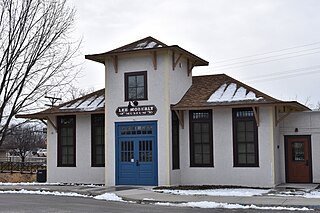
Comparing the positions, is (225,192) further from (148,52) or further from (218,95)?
(148,52)

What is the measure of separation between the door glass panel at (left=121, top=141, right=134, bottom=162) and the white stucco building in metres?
0.04

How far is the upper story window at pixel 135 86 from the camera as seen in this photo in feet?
79.2

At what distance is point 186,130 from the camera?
2439 centimetres

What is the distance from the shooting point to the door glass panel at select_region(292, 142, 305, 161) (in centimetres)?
2411

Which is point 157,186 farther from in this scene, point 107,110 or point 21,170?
point 21,170

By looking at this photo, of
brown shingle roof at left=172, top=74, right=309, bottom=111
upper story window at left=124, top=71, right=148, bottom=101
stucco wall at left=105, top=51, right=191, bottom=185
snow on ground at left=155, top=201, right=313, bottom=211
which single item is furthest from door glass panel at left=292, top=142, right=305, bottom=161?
snow on ground at left=155, top=201, right=313, bottom=211

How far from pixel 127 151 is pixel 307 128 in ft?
26.6

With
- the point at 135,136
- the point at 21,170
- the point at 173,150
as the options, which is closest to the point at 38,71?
the point at 135,136

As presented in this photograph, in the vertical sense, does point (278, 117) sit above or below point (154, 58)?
below

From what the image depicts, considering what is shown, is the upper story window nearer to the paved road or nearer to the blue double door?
the blue double door

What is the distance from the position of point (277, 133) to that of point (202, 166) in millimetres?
3621

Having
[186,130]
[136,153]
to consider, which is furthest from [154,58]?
[136,153]

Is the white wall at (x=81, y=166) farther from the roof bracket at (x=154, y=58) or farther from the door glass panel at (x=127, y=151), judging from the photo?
the roof bracket at (x=154, y=58)

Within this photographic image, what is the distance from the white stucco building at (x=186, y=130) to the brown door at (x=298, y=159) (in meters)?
0.04
